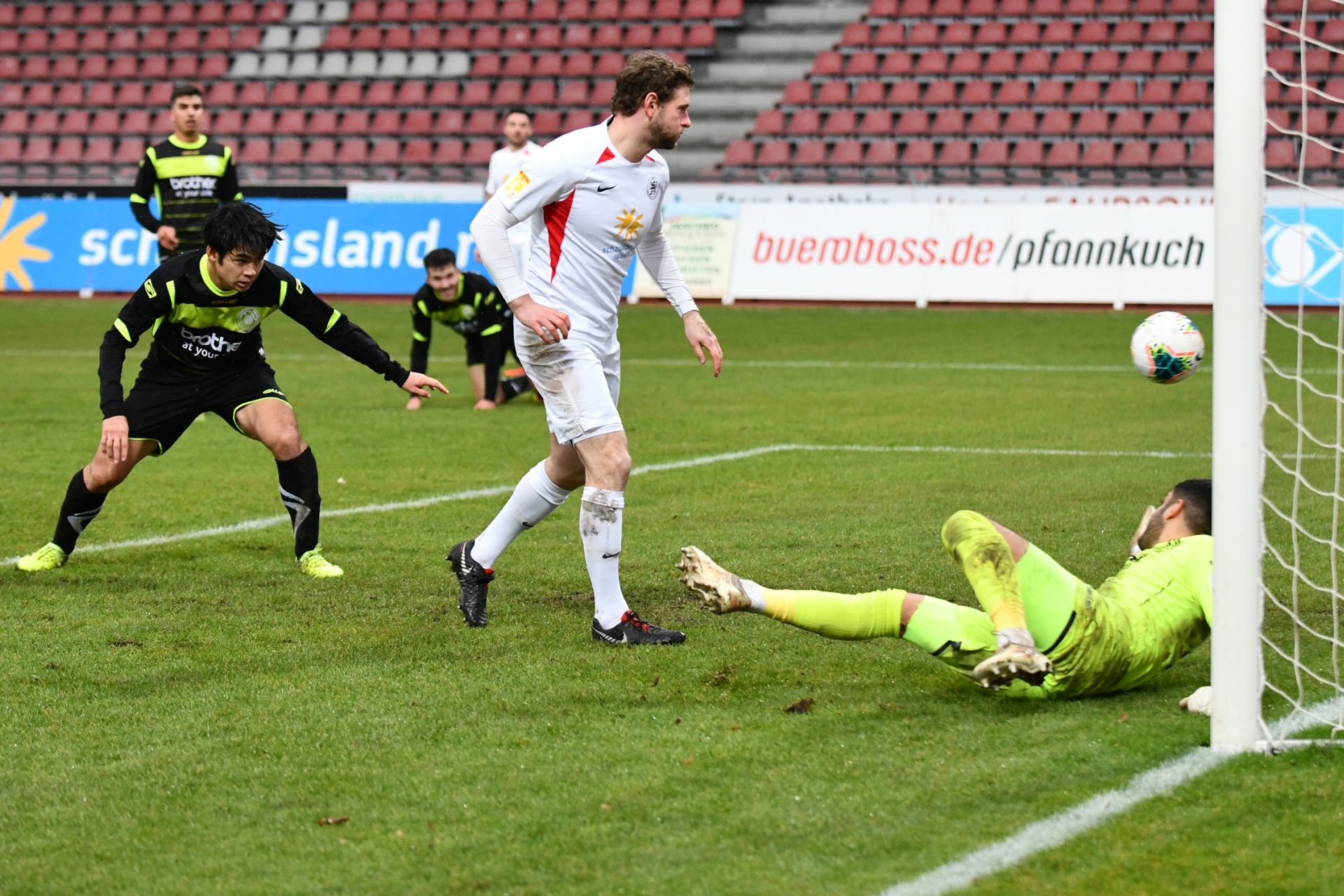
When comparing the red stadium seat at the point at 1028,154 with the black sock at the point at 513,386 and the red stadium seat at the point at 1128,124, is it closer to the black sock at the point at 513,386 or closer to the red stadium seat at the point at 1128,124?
the red stadium seat at the point at 1128,124

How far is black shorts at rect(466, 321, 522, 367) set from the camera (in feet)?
39.1

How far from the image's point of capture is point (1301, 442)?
6.41 metres

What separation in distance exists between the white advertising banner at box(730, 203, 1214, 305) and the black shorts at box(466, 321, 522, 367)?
8466 millimetres

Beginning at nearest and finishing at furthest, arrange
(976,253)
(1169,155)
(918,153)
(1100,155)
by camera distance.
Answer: (976,253) → (1169,155) → (1100,155) → (918,153)

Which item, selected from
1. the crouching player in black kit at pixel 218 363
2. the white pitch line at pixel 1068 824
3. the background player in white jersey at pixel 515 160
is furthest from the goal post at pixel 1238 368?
the background player in white jersey at pixel 515 160

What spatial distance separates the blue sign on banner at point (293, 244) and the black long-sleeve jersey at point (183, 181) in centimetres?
940

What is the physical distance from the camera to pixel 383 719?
4168 mm

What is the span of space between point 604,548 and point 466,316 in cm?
714

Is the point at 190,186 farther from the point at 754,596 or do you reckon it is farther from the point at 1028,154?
the point at 1028,154

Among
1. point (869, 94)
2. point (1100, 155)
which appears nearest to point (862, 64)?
point (869, 94)

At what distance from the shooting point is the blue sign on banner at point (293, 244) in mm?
21109

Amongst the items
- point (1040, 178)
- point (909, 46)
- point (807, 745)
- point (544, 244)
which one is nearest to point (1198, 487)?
point (807, 745)

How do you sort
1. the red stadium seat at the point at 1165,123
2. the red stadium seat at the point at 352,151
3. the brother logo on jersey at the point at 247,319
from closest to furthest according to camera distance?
the brother logo on jersey at the point at 247,319, the red stadium seat at the point at 1165,123, the red stadium seat at the point at 352,151

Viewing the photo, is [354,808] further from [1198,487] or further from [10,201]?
[10,201]
